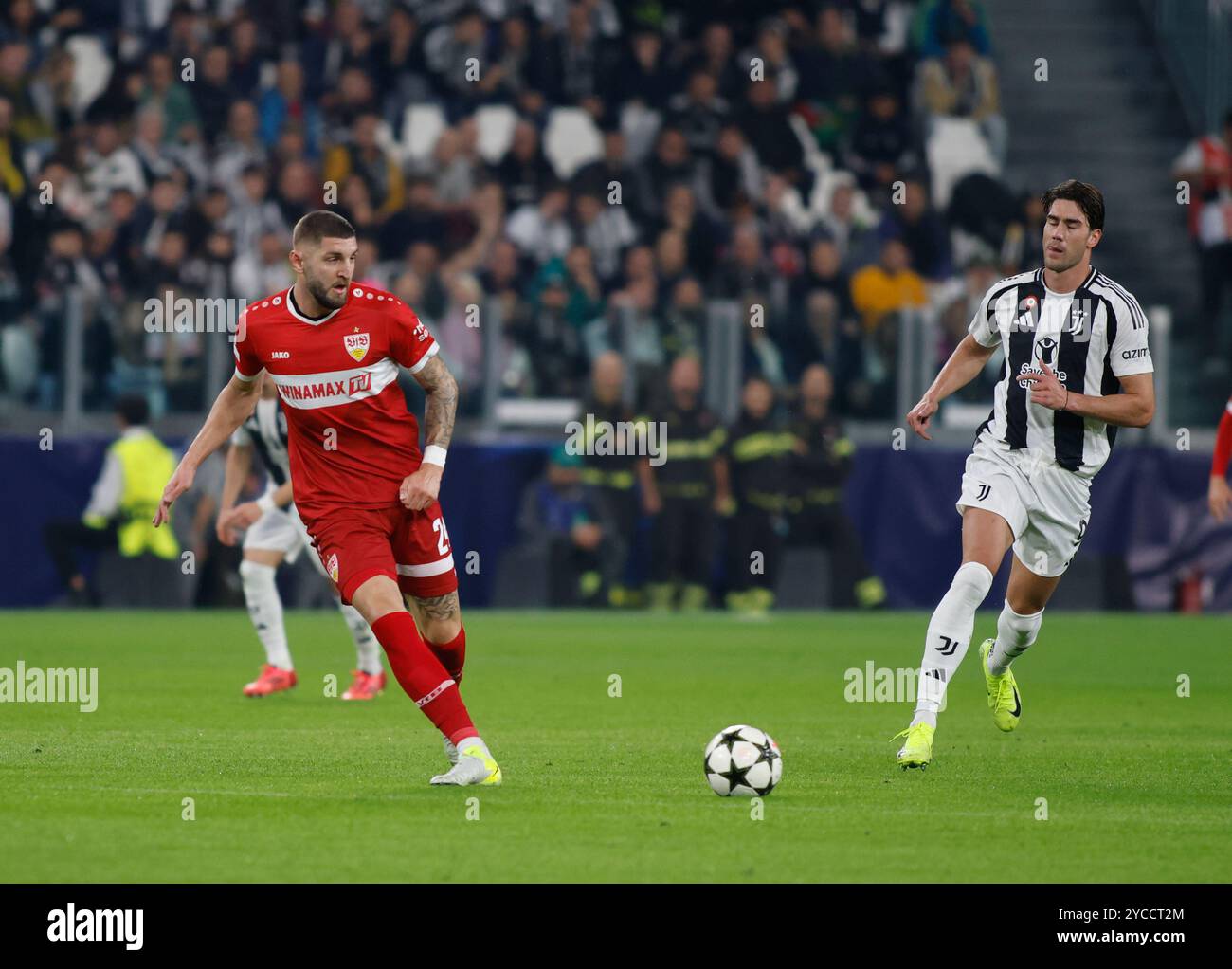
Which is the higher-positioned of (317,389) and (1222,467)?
(317,389)

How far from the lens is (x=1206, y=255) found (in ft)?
75.6

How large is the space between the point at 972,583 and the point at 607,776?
1742 mm

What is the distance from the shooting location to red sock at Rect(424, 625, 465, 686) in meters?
8.54

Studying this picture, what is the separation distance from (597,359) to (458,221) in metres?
2.64

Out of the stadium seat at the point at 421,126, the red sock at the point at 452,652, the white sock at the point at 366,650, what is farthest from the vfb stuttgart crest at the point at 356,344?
the stadium seat at the point at 421,126

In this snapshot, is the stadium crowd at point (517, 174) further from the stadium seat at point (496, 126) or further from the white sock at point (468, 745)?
the white sock at point (468, 745)

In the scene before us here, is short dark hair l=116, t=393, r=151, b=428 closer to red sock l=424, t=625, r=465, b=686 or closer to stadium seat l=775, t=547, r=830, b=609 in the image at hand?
stadium seat l=775, t=547, r=830, b=609

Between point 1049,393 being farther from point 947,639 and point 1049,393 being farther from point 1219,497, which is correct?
point 1219,497

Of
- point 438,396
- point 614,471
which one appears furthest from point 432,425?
point 614,471

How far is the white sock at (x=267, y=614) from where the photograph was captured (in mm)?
12555

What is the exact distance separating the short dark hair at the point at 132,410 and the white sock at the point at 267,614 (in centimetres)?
670

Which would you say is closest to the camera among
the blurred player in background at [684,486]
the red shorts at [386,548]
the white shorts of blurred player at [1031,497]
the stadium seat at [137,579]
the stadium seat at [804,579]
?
the red shorts at [386,548]

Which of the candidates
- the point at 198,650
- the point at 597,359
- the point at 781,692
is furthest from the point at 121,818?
the point at 597,359

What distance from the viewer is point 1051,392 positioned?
8.91 metres
